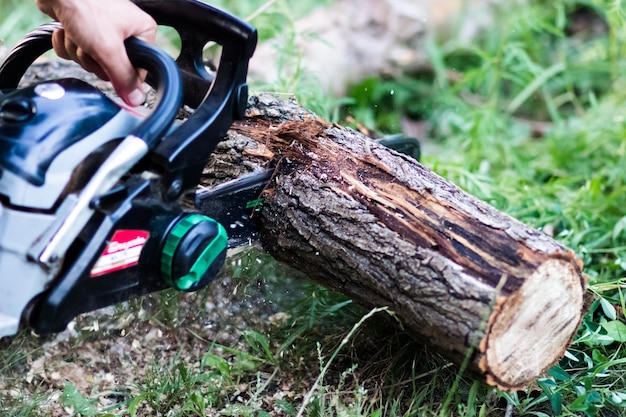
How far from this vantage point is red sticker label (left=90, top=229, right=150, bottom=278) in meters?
1.34

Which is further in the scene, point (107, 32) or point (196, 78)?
point (196, 78)

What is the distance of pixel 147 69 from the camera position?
1.52 metres

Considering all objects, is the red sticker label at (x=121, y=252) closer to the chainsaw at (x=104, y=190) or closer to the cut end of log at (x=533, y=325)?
the chainsaw at (x=104, y=190)

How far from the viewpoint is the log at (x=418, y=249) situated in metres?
1.44

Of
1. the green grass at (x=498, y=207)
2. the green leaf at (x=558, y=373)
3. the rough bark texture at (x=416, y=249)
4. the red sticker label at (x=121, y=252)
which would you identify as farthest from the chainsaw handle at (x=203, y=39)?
the green leaf at (x=558, y=373)

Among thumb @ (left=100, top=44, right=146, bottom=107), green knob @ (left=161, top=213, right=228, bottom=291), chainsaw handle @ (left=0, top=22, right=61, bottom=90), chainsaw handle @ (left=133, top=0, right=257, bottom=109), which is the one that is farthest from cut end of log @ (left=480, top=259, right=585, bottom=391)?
chainsaw handle @ (left=0, top=22, right=61, bottom=90)

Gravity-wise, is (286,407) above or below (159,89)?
below

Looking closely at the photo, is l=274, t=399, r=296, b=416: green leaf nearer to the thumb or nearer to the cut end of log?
the cut end of log

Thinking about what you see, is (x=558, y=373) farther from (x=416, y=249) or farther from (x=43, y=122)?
(x=43, y=122)

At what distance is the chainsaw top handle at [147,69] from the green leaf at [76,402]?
0.67m

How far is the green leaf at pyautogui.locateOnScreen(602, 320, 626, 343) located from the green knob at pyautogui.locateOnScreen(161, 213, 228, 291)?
1006mm

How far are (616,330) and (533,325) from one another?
44cm

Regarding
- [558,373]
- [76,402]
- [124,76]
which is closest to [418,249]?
[558,373]

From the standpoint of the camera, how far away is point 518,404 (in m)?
1.66
